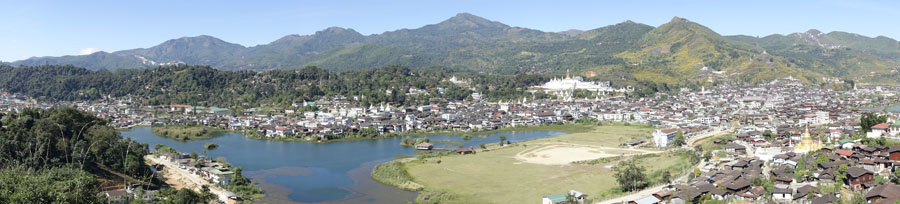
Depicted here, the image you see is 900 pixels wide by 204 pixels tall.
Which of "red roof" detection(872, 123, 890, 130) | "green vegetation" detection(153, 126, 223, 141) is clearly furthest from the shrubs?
"red roof" detection(872, 123, 890, 130)

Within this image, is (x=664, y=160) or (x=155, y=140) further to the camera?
(x=155, y=140)

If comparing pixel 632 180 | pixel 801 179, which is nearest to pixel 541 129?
pixel 632 180

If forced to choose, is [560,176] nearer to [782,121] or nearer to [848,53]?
[782,121]

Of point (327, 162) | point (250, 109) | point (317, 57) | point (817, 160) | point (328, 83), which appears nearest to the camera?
point (817, 160)

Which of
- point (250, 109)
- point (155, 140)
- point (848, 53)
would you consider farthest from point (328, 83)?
point (848, 53)

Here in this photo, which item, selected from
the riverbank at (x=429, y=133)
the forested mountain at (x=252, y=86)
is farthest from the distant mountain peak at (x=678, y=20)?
the riverbank at (x=429, y=133)

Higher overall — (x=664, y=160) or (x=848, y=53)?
(x=848, y=53)

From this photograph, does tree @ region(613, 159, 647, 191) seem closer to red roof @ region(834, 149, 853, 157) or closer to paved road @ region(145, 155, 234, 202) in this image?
red roof @ region(834, 149, 853, 157)
